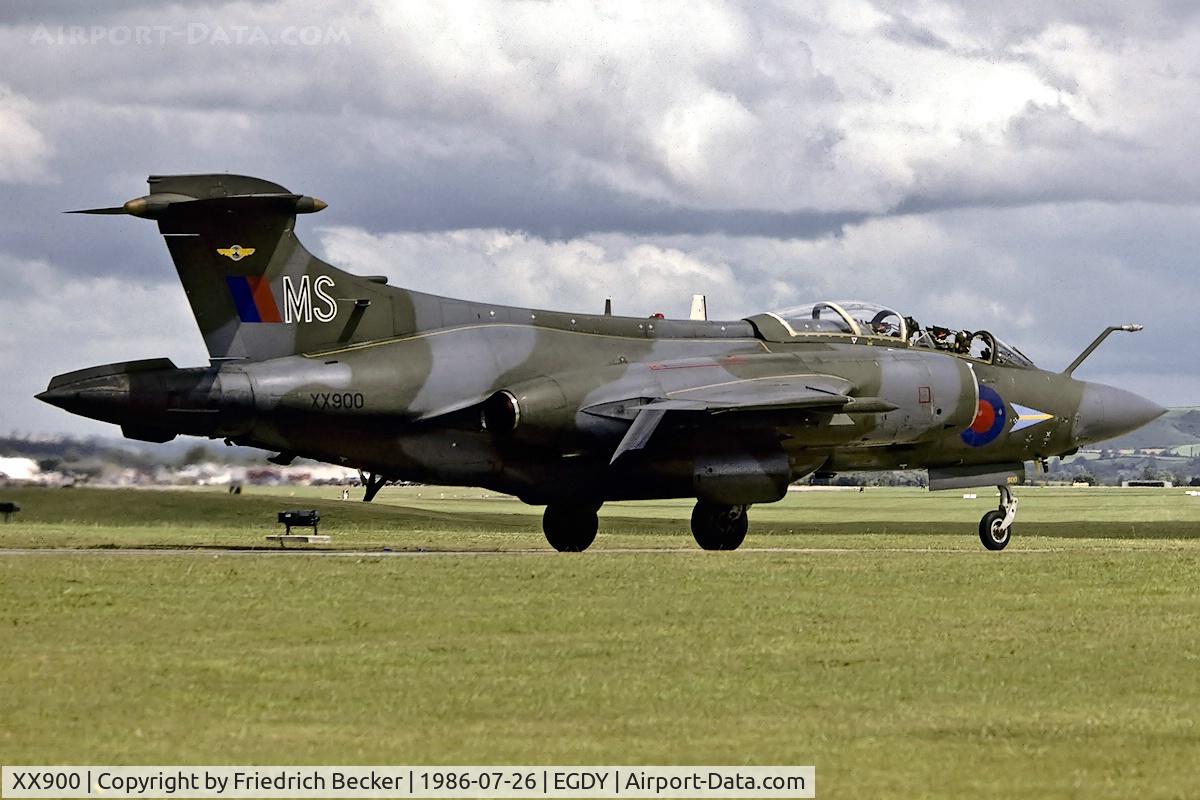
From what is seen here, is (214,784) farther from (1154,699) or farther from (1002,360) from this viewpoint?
(1002,360)

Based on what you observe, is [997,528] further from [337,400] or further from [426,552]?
[337,400]

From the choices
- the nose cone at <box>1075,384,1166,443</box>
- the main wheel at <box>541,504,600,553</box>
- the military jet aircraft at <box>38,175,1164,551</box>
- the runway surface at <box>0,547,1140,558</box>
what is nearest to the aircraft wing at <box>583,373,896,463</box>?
the military jet aircraft at <box>38,175,1164,551</box>

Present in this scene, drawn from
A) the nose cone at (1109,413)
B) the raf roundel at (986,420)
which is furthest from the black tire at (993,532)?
the nose cone at (1109,413)

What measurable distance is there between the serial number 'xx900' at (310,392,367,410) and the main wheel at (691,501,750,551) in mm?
6645

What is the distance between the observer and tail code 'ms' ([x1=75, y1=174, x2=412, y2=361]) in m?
25.6

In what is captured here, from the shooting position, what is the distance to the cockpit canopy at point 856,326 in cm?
3111

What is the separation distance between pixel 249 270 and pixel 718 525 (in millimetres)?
9117

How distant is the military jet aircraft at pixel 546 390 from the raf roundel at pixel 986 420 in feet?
0.13

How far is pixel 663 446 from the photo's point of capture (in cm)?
2866

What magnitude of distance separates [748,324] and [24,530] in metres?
14.8

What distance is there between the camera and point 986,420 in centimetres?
3184

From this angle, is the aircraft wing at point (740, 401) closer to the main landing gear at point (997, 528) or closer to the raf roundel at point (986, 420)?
the raf roundel at point (986, 420)

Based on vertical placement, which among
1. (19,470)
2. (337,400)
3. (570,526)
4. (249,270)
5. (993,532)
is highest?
(249,270)

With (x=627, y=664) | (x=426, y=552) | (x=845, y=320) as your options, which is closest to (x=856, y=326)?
(x=845, y=320)
